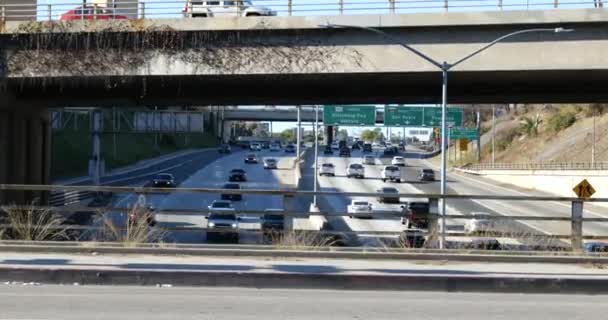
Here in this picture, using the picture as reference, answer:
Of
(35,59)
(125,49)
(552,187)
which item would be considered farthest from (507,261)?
(552,187)

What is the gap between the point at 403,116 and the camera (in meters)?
52.3

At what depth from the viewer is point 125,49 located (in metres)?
25.7

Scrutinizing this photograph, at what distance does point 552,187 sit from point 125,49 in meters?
53.7

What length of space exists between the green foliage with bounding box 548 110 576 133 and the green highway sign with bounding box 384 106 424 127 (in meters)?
48.5

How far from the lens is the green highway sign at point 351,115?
52.7 m

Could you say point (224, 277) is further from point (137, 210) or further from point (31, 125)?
point (31, 125)

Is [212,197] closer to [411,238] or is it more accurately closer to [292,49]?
[292,49]

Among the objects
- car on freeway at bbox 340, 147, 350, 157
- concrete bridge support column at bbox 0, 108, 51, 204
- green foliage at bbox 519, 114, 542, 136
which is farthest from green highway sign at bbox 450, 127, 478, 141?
car on freeway at bbox 340, 147, 350, 157

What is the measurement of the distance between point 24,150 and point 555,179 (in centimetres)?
4918

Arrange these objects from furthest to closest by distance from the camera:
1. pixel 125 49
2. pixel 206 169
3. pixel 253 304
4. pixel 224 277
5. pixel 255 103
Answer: pixel 206 169 < pixel 255 103 < pixel 125 49 < pixel 224 277 < pixel 253 304

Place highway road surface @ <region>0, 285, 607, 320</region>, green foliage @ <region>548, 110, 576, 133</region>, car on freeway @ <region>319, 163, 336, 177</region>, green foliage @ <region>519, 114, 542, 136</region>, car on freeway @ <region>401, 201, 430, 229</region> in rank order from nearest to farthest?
1. highway road surface @ <region>0, 285, 607, 320</region>
2. car on freeway @ <region>401, 201, 430, 229</region>
3. car on freeway @ <region>319, 163, 336, 177</region>
4. green foliage @ <region>548, 110, 576, 133</region>
5. green foliage @ <region>519, 114, 542, 136</region>

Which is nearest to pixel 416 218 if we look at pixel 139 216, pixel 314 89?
pixel 139 216

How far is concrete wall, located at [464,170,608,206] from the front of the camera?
61628mm

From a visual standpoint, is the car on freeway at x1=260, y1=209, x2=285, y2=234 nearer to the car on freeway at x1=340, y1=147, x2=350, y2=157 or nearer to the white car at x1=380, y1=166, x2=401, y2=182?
the white car at x1=380, y1=166, x2=401, y2=182
